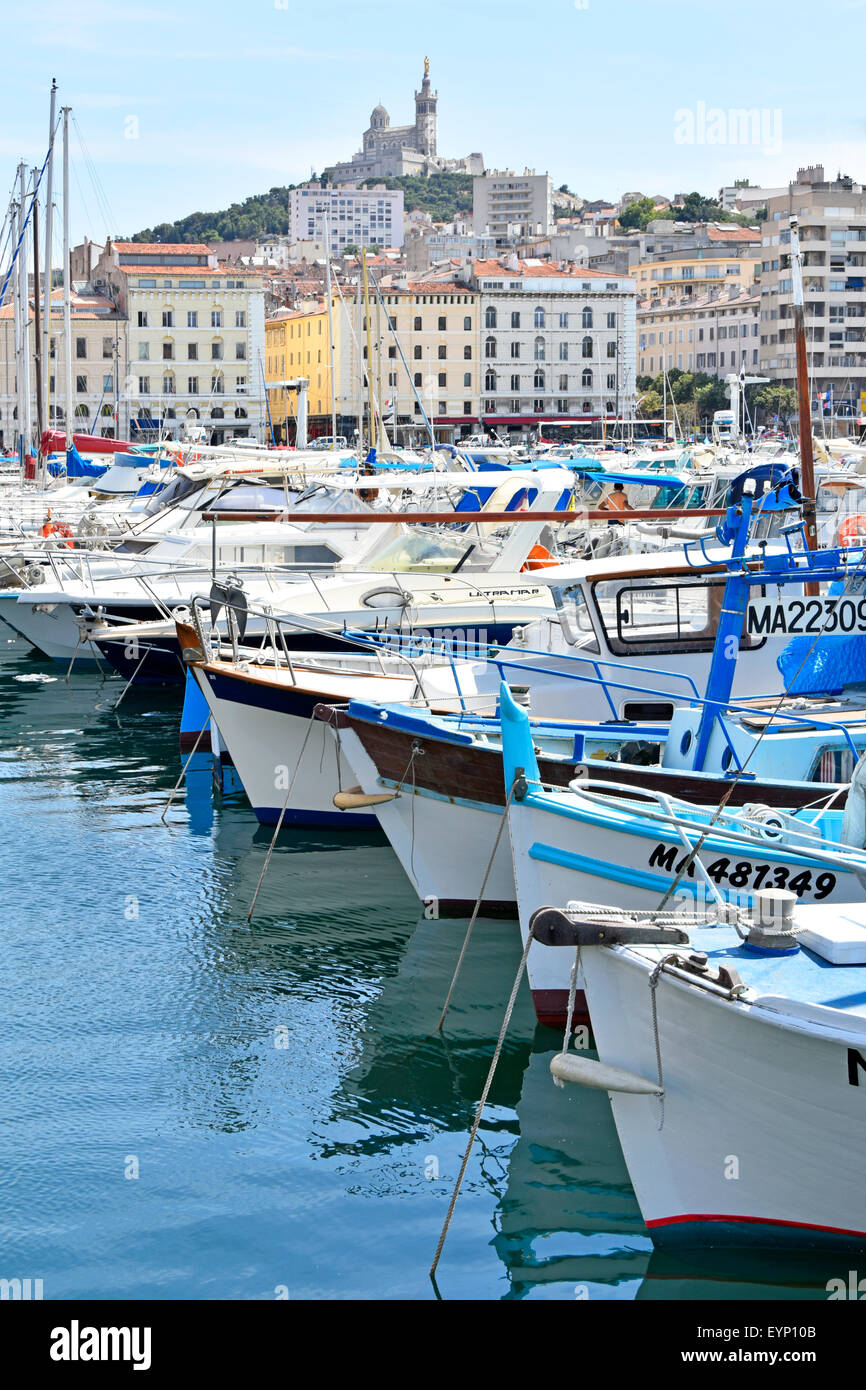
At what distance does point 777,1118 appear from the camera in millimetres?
6527

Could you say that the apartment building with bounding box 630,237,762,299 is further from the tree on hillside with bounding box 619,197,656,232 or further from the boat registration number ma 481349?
the boat registration number ma 481349

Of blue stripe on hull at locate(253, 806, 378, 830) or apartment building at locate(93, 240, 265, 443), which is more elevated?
apartment building at locate(93, 240, 265, 443)

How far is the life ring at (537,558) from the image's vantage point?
776 inches

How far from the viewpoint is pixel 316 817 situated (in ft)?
48.2

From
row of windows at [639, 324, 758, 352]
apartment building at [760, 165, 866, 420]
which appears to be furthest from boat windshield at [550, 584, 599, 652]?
row of windows at [639, 324, 758, 352]

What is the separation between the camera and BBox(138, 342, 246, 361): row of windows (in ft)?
305

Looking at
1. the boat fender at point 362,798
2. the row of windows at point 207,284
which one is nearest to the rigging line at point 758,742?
the boat fender at point 362,798

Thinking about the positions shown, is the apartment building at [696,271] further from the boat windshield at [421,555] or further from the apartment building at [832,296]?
the boat windshield at [421,555]

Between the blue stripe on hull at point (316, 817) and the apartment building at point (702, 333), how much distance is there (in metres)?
94.1

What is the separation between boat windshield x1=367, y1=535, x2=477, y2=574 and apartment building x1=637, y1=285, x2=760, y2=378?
87.3 meters

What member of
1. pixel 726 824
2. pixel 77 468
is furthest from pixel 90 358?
pixel 726 824

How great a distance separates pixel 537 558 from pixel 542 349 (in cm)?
8000
